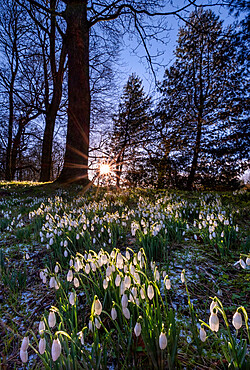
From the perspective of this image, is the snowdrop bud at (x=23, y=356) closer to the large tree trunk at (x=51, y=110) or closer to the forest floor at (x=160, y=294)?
the forest floor at (x=160, y=294)

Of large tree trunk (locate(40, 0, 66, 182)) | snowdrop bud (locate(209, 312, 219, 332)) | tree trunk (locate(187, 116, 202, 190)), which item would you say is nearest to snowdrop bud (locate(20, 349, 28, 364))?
snowdrop bud (locate(209, 312, 219, 332))

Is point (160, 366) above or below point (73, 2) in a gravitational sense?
below

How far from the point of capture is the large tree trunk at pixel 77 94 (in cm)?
799

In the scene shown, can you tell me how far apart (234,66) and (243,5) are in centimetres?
627

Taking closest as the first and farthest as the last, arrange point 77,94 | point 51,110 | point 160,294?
point 160,294 → point 77,94 → point 51,110

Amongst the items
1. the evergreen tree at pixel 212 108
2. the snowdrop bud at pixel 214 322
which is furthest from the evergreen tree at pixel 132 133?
the snowdrop bud at pixel 214 322

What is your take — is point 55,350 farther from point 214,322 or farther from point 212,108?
point 212,108

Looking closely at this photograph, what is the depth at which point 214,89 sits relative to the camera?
13.4m

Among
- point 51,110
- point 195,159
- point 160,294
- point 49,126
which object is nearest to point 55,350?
point 160,294

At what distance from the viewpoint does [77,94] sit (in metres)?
8.08

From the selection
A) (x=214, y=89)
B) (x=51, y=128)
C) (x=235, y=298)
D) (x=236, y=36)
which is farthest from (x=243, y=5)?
(x=51, y=128)

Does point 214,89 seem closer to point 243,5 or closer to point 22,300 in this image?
point 243,5

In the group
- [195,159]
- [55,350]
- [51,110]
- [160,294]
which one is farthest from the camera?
[51,110]

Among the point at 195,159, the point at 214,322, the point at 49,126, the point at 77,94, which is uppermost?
the point at 49,126
